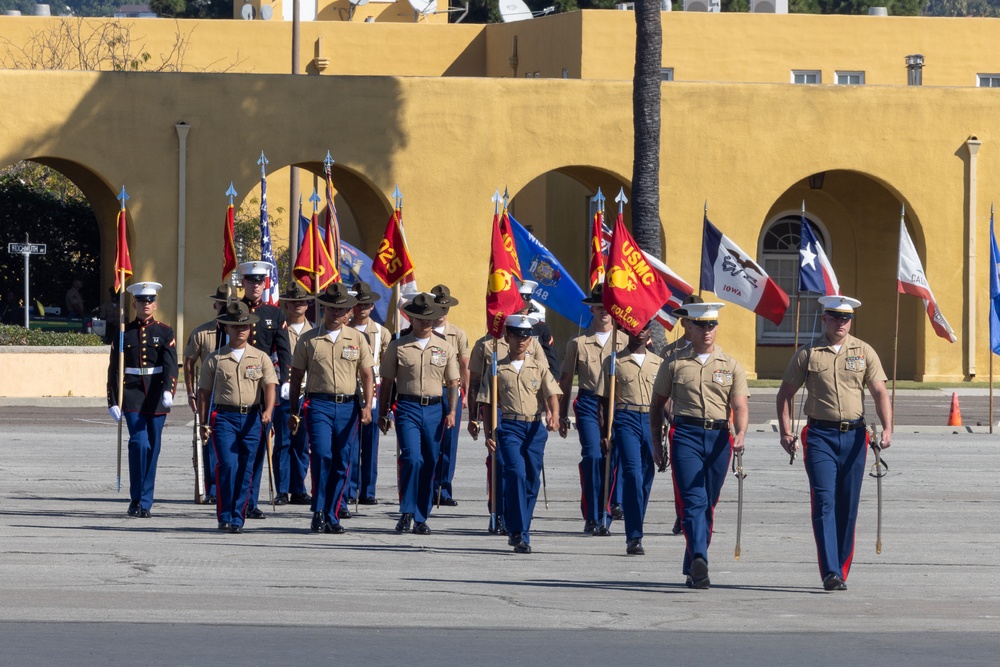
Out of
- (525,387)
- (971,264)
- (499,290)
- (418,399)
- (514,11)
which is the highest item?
(514,11)

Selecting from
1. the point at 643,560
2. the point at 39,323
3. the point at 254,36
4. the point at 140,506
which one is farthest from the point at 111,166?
the point at 643,560

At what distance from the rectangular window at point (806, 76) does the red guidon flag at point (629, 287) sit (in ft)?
86.2

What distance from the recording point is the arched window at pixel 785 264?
36.3 meters

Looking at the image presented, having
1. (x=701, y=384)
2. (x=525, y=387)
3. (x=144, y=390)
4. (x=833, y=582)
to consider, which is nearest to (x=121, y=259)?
(x=144, y=390)

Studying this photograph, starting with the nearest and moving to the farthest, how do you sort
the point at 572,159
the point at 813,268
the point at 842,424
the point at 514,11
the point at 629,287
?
1. the point at 842,424
2. the point at 629,287
3. the point at 813,268
4. the point at 572,159
5. the point at 514,11

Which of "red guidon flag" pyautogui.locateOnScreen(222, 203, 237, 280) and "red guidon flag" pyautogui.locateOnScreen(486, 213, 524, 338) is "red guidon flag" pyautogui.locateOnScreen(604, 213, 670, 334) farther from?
"red guidon flag" pyautogui.locateOnScreen(222, 203, 237, 280)

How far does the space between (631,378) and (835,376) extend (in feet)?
8.67

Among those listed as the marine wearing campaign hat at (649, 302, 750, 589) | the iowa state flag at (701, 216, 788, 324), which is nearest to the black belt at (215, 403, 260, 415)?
the marine wearing campaign hat at (649, 302, 750, 589)

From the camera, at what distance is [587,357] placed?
14.3 meters

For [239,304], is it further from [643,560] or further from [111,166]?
[111,166]

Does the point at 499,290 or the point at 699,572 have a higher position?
the point at 499,290

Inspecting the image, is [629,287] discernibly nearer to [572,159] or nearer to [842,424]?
[842,424]

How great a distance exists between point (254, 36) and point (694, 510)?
3589cm

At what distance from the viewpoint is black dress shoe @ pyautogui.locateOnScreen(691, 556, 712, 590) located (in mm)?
11055
